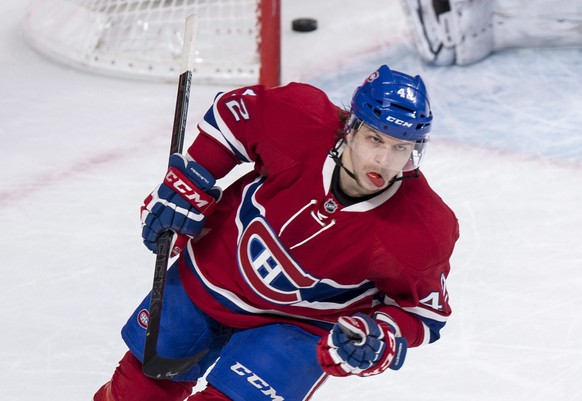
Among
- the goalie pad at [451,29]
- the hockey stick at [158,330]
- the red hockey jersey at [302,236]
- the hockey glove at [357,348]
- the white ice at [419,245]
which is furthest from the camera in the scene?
the goalie pad at [451,29]

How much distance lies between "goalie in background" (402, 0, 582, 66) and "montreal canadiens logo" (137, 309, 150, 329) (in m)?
2.73

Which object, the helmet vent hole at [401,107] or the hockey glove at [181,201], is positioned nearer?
the helmet vent hole at [401,107]

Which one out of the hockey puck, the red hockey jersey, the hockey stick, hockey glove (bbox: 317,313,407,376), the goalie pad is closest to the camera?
hockey glove (bbox: 317,313,407,376)

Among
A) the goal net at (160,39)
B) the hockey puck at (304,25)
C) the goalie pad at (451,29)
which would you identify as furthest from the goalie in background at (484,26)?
the goal net at (160,39)

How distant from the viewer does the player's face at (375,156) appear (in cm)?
224

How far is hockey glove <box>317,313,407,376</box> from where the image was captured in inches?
86.5

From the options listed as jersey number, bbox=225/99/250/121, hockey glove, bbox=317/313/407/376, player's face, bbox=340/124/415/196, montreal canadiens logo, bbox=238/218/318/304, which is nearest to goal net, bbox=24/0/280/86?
jersey number, bbox=225/99/250/121

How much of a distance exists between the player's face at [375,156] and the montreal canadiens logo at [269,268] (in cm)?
24

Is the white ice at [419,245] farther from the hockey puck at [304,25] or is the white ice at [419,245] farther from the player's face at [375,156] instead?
the player's face at [375,156]

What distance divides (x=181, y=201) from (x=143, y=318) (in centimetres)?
31

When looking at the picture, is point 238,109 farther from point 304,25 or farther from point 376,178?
point 304,25

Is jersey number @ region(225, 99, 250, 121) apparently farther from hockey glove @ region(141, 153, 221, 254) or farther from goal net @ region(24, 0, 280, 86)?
goal net @ region(24, 0, 280, 86)

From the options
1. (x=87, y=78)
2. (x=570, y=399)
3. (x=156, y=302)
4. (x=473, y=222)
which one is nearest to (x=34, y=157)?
(x=87, y=78)

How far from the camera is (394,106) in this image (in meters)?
2.23
